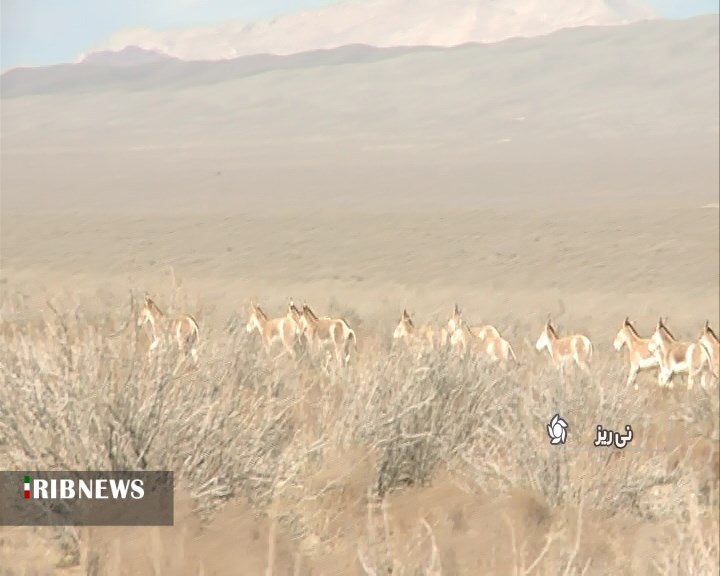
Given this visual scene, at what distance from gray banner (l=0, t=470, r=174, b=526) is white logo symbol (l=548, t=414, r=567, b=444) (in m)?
2.41

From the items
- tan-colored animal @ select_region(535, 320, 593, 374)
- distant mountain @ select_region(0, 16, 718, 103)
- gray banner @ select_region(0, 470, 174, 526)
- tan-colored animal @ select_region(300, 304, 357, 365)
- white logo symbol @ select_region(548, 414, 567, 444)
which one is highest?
distant mountain @ select_region(0, 16, 718, 103)

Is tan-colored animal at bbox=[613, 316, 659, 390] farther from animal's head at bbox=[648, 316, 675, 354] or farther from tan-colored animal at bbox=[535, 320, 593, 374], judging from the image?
tan-colored animal at bbox=[535, 320, 593, 374]

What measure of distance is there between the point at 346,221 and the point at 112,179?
20065 millimetres

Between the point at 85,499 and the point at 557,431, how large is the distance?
9.28ft

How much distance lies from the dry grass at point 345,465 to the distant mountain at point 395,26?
9276 cm

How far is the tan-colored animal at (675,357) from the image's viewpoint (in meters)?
11.8

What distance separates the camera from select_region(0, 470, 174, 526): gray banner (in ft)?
16.4

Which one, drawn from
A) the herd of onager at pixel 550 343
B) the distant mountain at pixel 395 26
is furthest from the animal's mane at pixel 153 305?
the distant mountain at pixel 395 26

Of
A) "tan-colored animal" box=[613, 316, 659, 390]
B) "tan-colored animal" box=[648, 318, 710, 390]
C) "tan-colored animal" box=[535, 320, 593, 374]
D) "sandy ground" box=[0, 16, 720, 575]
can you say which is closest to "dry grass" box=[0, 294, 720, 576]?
"sandy ground" box=[0, 16, 720, 575]

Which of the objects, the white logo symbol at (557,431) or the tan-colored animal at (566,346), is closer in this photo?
→ the white logo symbol at (557,431)

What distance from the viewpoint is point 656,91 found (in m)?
92.6

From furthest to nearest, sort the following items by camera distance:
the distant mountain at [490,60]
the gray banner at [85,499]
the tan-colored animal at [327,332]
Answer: the distant mountain at [490,60]
the tan-colored animal at [327,332]
the gray banner at [85,499]

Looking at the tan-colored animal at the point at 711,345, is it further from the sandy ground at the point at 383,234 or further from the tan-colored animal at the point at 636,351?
the sandy ground at the point at 383,234

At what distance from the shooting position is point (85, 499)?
16.6 ft
